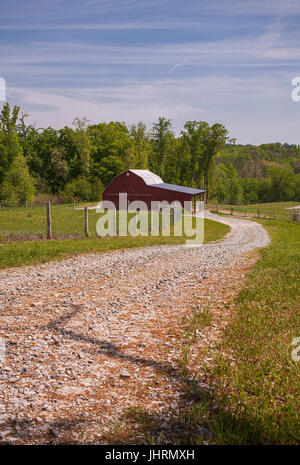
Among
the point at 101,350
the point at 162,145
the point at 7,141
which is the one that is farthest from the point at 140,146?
the point at 101,350

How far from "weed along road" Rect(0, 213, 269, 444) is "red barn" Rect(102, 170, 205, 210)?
38.6 m

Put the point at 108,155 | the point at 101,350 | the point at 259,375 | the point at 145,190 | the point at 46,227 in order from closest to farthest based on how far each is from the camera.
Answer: the point at 259,375
the point at 101,350
the point at 46,227
the point at 145,190
the point at 108,155

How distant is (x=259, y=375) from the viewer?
5.00 m

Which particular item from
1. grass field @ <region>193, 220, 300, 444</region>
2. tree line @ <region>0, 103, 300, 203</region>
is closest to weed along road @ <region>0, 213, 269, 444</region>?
grass field @ <region>193, 220, 300, 444</region>

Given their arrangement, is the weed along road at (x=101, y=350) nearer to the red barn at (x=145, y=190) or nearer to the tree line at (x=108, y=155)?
the red barn at (x=145, y=190)

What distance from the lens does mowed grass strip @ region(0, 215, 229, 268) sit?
1306cm

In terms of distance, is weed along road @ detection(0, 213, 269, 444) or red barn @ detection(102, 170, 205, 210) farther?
red barn @ detection(102, 170, 205, 210)

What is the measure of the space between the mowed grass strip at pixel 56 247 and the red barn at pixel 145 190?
2937cm

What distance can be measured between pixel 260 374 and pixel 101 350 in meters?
2.66

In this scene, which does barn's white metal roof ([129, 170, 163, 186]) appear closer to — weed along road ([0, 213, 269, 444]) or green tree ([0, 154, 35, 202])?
green tree ([0, 154, 35, 202])

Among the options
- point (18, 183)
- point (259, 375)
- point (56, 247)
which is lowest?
point (259, 375)

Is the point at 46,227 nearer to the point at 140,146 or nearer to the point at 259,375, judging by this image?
the point at 259,375
